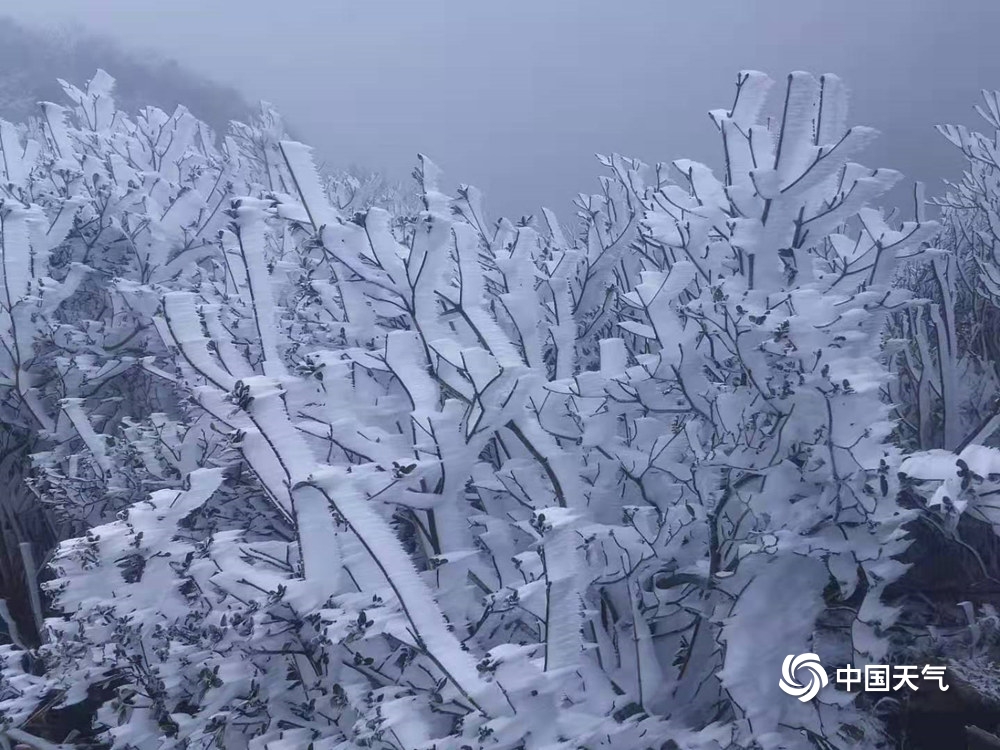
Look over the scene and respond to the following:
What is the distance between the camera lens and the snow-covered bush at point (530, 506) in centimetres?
167

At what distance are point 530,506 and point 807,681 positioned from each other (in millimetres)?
814

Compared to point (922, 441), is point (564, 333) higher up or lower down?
higher up

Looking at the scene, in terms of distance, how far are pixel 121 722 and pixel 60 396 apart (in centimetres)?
156

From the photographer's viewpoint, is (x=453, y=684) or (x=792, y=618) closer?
(x=453, y=684)

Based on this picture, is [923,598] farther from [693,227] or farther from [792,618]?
[693,227]

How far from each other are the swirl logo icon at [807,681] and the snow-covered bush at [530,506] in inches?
1.2

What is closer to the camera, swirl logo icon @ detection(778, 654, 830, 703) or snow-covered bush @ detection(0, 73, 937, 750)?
snow-covered bush @ detection(0, 73, 937, 750)

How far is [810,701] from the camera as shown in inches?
72.5

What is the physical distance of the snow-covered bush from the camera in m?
1.67

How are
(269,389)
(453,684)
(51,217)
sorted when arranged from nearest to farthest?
(269,389), (453,684), (51,217)

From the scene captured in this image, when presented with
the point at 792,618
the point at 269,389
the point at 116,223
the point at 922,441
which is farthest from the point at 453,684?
the point at 116,223

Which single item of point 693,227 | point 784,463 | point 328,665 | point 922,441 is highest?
point 693,227

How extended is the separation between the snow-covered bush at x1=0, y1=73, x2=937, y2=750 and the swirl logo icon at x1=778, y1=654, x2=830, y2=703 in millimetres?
31

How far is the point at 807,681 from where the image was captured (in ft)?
6.04
